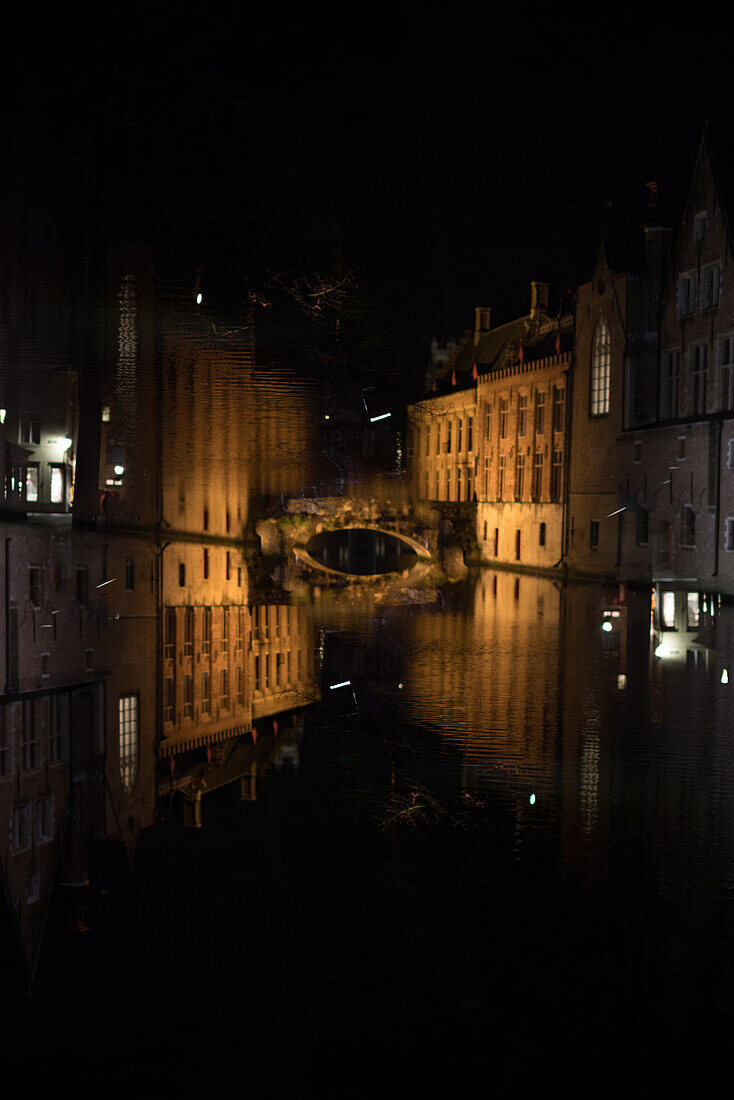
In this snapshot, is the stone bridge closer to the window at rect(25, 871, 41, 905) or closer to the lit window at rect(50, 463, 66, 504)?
the lit window at rect(50, 463, 66, 504)

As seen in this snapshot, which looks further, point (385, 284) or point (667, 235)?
point (667, 235)

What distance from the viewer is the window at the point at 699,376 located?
125 feet

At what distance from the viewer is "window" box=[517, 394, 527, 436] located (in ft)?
179

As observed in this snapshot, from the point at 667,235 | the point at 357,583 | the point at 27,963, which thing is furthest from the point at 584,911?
the point at 667,235

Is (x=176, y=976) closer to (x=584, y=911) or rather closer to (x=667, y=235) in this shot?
(x=584, y=911)

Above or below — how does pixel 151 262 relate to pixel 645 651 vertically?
above

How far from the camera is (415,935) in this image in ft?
16.3

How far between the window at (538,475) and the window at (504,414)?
486 cm

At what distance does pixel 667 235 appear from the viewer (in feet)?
139

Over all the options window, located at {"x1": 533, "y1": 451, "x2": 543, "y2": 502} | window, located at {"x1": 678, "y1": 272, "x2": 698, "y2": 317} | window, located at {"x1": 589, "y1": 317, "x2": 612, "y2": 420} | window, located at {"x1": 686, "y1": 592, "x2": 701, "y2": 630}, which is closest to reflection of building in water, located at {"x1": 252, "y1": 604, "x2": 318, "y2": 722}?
window, located at {"x1": 686, "y1": 592, "x2": 701, "y2": 630}

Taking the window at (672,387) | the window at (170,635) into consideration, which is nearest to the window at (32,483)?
the window at (170,635)

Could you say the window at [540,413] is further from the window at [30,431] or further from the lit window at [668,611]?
the window at [30,431]

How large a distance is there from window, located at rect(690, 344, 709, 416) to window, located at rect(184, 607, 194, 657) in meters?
Answer: 24.6

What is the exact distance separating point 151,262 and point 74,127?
1.88 m
